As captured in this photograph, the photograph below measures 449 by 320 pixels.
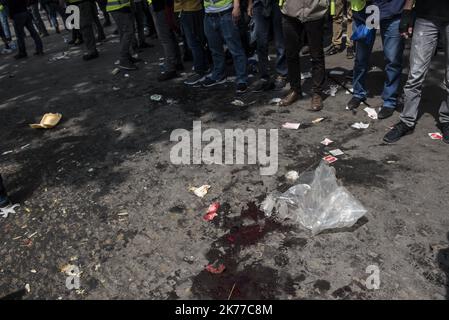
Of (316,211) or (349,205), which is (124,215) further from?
(349,205)

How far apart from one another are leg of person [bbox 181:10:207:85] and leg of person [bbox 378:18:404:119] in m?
2.80

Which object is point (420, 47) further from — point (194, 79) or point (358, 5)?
point (194, 79)

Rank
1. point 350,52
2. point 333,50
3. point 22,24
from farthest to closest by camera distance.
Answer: point 22,24 → point 333,50 → point 350,52

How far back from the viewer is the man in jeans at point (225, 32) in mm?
4828

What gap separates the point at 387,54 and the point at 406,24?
0.44m

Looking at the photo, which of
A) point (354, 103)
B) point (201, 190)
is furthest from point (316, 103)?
point (201, 190)

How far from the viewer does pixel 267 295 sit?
235 centimetres

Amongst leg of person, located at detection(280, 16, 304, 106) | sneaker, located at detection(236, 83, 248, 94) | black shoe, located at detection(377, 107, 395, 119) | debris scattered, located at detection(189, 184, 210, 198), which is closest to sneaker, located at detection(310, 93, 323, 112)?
leg of person, located at detection(280, 16, 304, 106)

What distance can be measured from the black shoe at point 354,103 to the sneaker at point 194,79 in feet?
8.06

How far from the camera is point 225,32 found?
5004 mm

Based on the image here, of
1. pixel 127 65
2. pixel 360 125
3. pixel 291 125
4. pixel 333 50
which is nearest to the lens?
pixel 360 125

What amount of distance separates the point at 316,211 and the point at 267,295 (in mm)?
800

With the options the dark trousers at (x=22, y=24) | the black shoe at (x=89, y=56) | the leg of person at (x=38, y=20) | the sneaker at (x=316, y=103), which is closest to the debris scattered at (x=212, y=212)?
the sneaker at (x=316, y=103)

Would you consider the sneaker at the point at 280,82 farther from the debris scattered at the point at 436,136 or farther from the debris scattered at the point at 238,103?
the debris scattered at the point at 436,136
